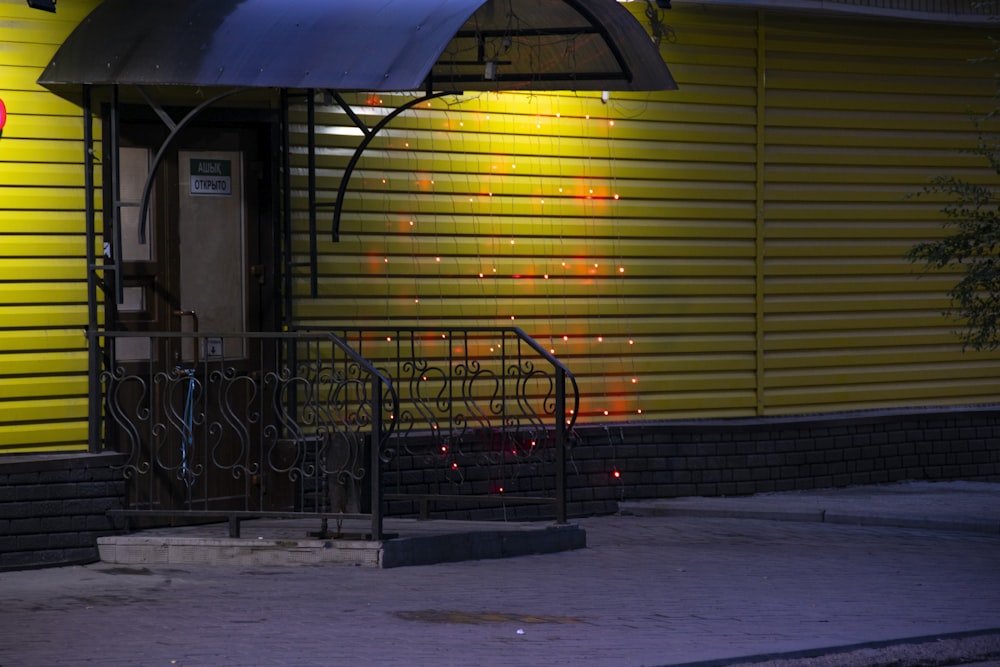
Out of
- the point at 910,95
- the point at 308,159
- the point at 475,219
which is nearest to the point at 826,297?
the point at 910,95

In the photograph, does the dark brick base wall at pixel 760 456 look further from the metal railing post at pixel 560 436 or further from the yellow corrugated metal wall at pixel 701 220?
the metal railing post at pixel 560 436

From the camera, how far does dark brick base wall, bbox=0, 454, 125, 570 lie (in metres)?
9.82

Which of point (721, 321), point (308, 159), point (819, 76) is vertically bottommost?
point (721, 321)

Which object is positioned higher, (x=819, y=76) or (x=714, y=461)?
(x=819, y=76)

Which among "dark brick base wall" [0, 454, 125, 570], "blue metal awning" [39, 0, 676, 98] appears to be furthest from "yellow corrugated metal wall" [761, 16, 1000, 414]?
→ "dark brick base wall" [0, 454, 125, 570]

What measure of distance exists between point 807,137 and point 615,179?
1.86 m

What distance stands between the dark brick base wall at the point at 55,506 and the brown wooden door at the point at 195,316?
250 millimetres

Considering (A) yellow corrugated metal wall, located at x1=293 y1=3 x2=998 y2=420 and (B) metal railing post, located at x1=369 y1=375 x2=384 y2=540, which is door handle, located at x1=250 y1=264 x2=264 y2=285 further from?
(B) metal railing post, located at x1=369 y1=375 x2=384 y2=540

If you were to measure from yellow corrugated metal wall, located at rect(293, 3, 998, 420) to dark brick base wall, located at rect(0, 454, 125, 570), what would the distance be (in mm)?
1908

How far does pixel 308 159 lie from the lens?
11258 millimetres

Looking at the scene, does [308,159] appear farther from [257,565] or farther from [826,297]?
[826,297]

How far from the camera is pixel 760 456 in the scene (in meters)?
13.5

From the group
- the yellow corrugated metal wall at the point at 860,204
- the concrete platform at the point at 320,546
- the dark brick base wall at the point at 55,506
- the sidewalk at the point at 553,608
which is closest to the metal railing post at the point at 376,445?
the concrete platform at the point at 320,546

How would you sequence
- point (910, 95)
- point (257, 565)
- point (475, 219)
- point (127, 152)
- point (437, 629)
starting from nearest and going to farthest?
point (437, 629), point (257, 565), point (127, 152), point (475, 219), point (910, 95)
